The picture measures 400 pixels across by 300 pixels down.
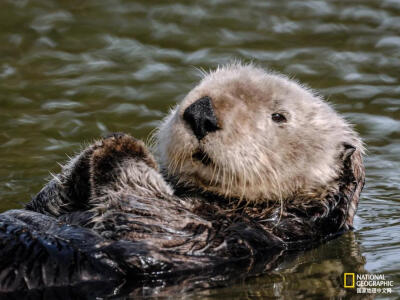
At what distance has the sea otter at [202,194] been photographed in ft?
14.8

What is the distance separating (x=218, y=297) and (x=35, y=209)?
1.67 metres

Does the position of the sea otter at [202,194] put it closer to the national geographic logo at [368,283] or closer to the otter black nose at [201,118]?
the otter black nose at [201,118]

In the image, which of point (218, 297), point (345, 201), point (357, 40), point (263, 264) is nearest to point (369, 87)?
point (357, 40)

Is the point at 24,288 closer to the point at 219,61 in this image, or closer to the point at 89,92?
the point at 89,92

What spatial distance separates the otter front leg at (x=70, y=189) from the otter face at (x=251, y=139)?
537 millimetres

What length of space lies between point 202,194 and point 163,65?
4.22m

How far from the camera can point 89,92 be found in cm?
858

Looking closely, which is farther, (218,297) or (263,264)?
(263,264)

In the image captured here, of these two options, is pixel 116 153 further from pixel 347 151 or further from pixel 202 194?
pixel 347 151

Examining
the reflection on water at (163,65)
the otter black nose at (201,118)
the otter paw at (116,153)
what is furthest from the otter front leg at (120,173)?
the reflection on water at (163,65)

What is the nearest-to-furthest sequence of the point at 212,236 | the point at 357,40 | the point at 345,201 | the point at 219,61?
the point at 212,236 → the point at 345,201 → the point at 219,61 → the point at 357,40

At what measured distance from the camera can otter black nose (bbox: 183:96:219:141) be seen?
4.70m

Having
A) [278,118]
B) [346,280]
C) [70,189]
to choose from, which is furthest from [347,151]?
[70,189]

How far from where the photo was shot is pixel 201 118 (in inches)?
185
